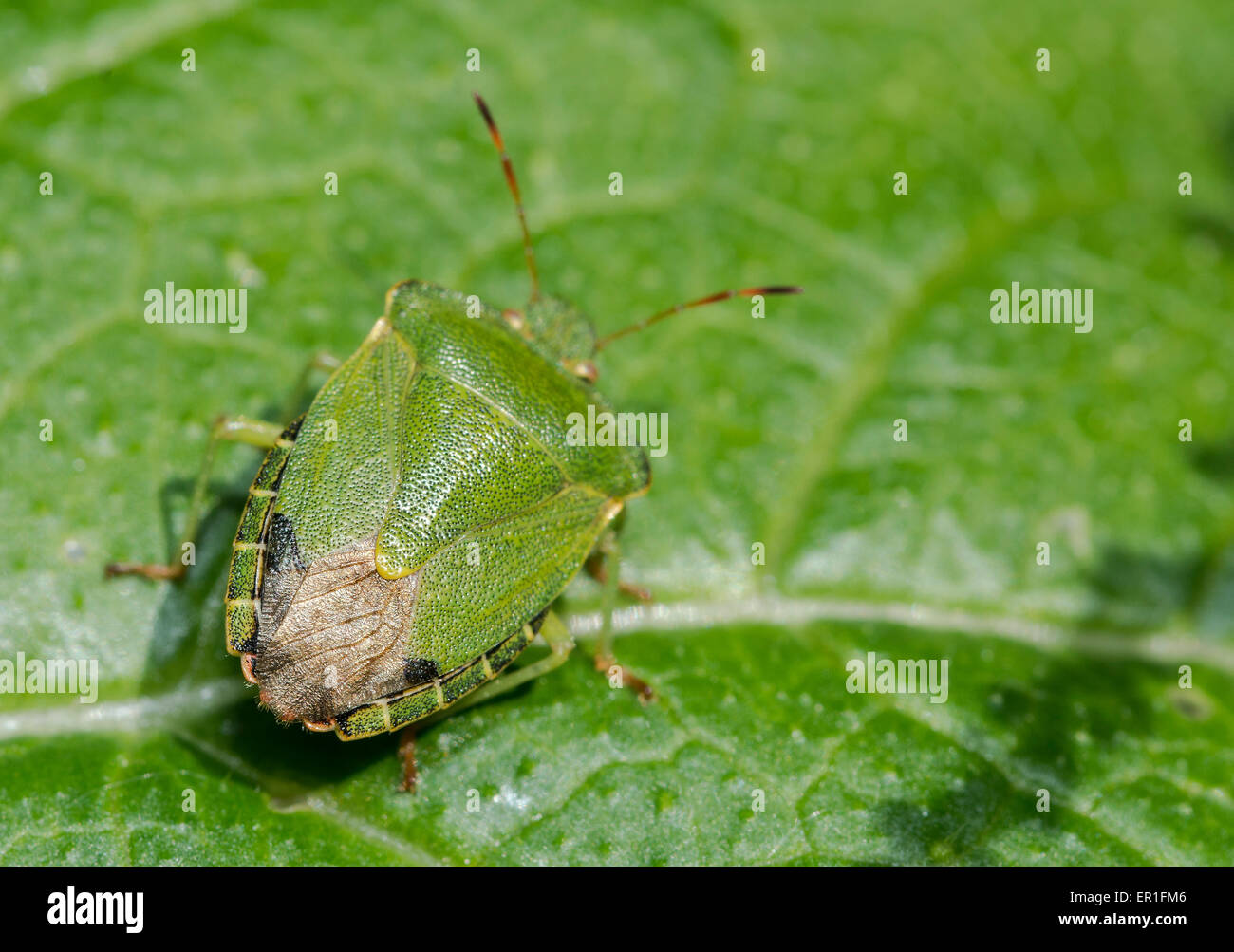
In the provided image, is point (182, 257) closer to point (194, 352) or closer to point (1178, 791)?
point (194, 352)

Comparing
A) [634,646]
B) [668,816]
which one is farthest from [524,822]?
[634,646]

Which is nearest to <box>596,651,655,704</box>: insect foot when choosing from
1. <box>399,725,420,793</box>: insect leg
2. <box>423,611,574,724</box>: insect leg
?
<box>423,611,574,724</box>: insect leg

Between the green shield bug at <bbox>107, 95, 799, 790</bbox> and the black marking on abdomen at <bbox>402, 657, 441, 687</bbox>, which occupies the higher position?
the green shield bug at <bbox>107, 95, 799, 790</bbox>

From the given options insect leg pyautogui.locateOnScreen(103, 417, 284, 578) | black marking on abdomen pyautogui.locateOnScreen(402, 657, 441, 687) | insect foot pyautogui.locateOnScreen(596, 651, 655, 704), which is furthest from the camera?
insect foot pyautogui.locateOnScreen(596, 651, 655, 704)

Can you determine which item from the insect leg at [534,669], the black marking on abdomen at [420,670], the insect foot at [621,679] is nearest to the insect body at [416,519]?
the black marking on abdomen at [420,670]

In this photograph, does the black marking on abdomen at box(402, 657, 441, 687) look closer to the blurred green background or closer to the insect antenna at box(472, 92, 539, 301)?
the blurred green background

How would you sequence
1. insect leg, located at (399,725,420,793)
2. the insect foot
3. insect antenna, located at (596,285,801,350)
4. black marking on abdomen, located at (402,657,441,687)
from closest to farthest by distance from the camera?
black marking on abdomen, located at (402,657,441,687) < insect leg, located at (399,725,420,793) < the insect foot < insect antenna, located at (596,285,801,350)

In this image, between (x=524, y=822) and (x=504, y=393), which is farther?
(x=504, y=393)
